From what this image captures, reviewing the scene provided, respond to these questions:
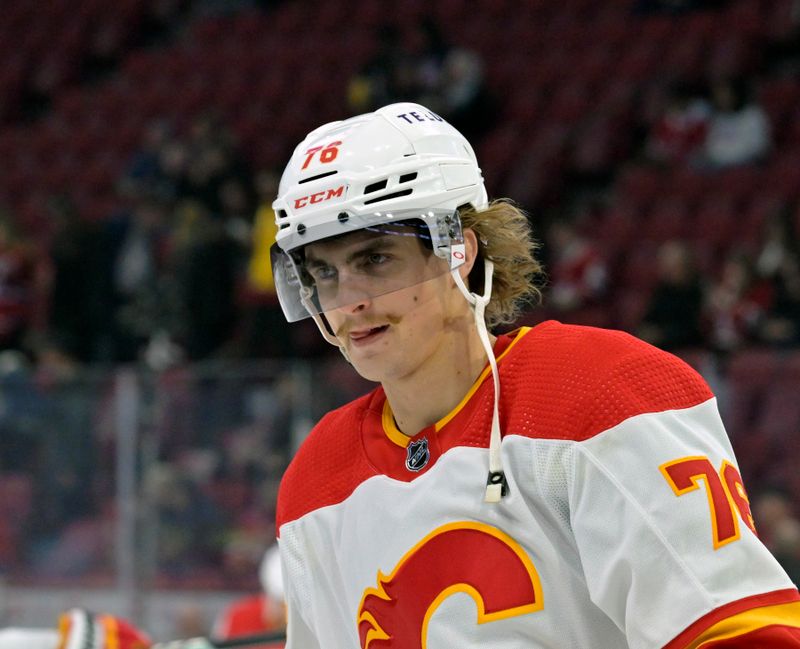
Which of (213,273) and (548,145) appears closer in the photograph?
(213,273)

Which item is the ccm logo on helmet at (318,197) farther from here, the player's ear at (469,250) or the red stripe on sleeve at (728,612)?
the red stripe on sleeve at (728,612)

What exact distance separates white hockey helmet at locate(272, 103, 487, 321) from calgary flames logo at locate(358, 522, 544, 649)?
0.34 m

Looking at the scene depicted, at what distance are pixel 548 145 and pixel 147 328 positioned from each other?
2442 mm

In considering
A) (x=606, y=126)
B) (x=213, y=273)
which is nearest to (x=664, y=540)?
(x=213, y=273)

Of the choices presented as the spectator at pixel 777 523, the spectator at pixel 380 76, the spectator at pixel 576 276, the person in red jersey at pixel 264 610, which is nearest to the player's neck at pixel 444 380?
the spectator at pixel 777 523

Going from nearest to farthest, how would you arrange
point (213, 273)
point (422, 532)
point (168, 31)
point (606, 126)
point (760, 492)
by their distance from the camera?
point (422, 532), point (760, 492), point (213, 273), point (606, 126), point (168, 31)

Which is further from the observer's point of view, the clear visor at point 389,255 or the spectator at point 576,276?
the spectator at point 576,276

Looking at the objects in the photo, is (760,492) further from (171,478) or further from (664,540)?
(664,540)

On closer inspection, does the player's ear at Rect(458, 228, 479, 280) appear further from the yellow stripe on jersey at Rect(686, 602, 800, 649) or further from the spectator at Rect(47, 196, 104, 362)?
the spectator at Rect(47, 196, 104, 362)

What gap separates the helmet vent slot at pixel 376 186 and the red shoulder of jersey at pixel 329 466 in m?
0.36

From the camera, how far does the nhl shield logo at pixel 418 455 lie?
1.75 meters

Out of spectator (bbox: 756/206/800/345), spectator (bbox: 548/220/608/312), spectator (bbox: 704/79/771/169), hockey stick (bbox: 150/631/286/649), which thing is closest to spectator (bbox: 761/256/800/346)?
spectator (bbox: 756/206/800/345)

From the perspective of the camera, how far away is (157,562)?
17.0ft

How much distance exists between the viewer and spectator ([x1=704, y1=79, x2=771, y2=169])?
21.6 feet
